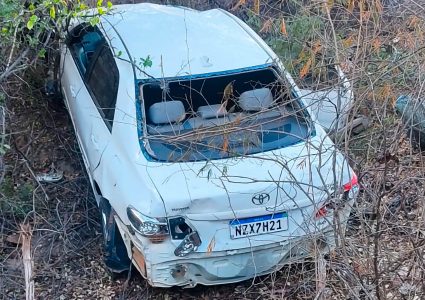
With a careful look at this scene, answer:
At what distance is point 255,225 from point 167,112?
105cm

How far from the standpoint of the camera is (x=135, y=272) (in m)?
5.31

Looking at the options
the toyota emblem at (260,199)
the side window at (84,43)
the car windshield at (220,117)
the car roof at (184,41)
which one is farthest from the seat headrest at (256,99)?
the side window at (84,43)

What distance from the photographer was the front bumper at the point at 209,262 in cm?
461

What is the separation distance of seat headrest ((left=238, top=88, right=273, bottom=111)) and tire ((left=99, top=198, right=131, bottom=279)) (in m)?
1.30

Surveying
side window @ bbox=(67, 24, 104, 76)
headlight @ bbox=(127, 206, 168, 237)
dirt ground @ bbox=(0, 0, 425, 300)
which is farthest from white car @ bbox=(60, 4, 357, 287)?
side window @ bbox=(67, 24, 104, 76)

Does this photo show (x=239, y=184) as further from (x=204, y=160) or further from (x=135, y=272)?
(x=135, y=272)

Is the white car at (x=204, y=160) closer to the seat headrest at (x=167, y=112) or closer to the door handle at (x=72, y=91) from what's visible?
the seat headrest at (x=167, y=112)

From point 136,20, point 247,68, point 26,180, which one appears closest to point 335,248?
point 247,68

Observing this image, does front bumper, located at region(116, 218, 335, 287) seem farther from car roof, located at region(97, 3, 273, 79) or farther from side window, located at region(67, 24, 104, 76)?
side window, located at region(67, 24, 104, 76)

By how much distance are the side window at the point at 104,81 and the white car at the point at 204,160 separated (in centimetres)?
2

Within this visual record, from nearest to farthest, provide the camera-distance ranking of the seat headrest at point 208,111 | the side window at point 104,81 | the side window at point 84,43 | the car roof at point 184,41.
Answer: the seat headrest at point 208,111
the car roof at point 184,41
the side window at point 104,81
the side window at point 84,43

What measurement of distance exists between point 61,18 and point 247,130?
85.5 inches

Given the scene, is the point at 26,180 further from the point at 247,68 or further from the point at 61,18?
the point at 247,68

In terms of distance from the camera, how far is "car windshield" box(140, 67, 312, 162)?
181 inches
